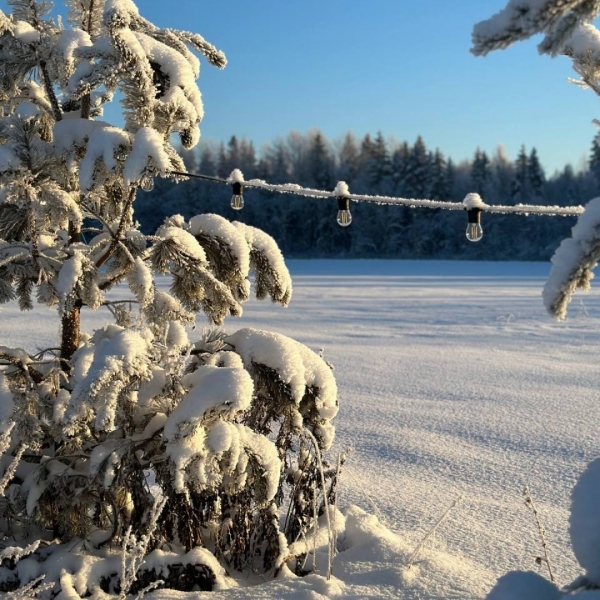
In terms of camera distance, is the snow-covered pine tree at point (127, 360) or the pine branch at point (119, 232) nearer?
the snow-covered pine tree at point (127, 360)

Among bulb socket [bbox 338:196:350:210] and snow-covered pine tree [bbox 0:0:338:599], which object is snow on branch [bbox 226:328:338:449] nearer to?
snow-covered pine tree [bbox 0:0:338:599]

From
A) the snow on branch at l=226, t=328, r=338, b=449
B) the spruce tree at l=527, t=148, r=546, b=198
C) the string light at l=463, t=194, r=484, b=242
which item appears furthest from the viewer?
the spruce tree at l=527, t=148, r=546, b=198

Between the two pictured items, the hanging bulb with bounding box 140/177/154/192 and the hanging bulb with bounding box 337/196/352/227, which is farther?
the hanging bulb with bounding box 337/196/352/227

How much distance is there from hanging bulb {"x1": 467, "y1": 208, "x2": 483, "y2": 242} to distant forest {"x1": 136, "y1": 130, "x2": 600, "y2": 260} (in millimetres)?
38848

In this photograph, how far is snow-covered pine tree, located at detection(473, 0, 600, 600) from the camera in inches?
41.0

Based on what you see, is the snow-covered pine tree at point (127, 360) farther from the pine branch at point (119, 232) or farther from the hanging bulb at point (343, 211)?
the hanging bulb at point (343, 211)

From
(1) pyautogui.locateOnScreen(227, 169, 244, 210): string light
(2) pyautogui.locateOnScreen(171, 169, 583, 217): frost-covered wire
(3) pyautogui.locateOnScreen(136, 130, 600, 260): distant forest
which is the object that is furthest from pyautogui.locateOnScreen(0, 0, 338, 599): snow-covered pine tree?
(3) pyautogui.locateOnScreen(136, 130, 600, 260): distant forest

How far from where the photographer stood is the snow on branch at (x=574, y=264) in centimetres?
105

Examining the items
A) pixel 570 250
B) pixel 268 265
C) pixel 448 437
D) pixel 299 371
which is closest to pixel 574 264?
pixel 570 250

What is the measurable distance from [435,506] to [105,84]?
8.50 ft

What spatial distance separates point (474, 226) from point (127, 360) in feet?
4.60

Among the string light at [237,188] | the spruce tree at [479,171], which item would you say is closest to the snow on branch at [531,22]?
the string light at [237,188]

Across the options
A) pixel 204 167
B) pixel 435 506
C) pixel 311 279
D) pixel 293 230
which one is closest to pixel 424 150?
pixel 293 230

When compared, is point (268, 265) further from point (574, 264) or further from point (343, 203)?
point (574, 264)
